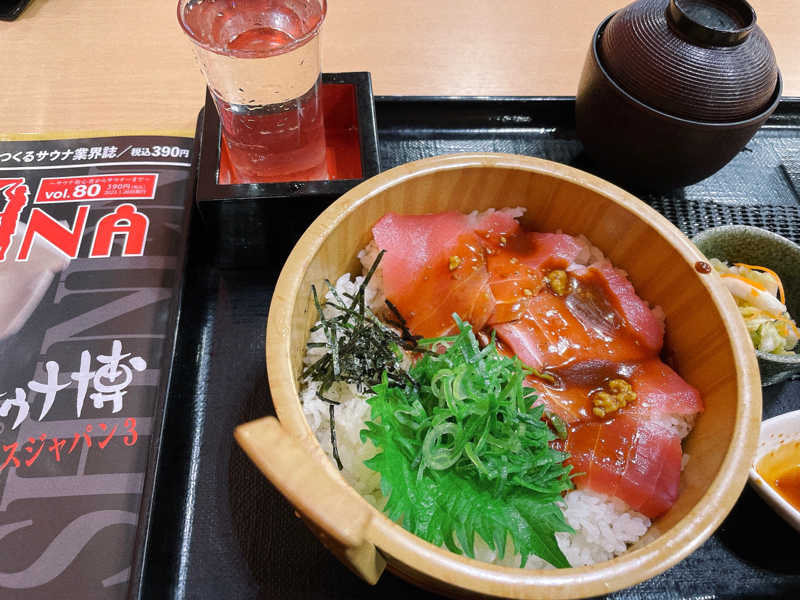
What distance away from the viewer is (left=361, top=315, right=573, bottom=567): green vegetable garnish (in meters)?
0.98

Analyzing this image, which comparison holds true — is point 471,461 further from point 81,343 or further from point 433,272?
point 81,343

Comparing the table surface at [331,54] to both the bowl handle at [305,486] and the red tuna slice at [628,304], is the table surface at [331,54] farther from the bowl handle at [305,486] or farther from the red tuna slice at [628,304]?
the bowl handle at [305,486]

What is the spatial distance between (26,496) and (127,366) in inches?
12.6

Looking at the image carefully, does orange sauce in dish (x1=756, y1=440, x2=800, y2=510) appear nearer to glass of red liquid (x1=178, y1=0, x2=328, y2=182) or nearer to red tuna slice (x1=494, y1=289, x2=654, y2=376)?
red tuna slice (x1=494, y1=289, x2=654, y2=376)

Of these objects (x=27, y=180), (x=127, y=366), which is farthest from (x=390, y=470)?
(x=27, y=180)

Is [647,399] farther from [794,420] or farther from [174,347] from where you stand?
[174,347]

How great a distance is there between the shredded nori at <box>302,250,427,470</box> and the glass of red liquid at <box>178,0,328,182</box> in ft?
1.23

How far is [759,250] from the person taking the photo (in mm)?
1435

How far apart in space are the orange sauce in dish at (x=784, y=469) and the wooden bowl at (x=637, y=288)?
24 centimetres

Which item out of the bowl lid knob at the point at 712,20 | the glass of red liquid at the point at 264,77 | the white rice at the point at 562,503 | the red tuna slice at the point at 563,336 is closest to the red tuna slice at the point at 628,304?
the red tuna slice at the point at 563,336

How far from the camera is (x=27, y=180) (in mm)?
1562

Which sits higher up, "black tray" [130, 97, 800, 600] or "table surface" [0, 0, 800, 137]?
"table surface" [0, 0, 800, 137]

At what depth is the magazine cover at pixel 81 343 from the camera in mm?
1089

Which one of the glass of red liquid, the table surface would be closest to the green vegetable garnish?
the glass of red liquid
